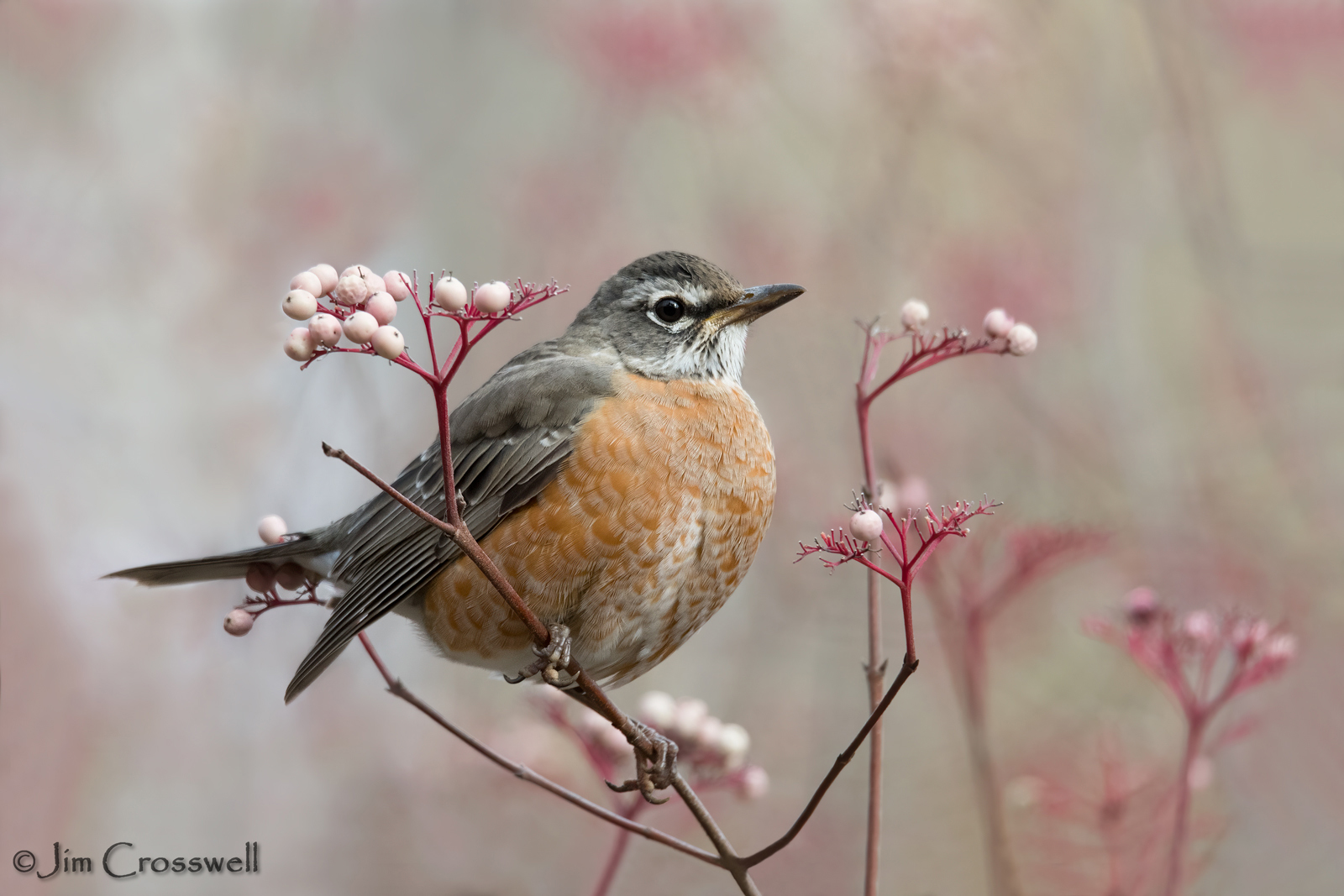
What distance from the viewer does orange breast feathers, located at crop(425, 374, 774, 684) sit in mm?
3057

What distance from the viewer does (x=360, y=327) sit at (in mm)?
1981

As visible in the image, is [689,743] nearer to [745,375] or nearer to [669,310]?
[669,310]

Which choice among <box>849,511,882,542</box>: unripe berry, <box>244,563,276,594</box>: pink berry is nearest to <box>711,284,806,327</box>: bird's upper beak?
<box>849,511,882,542</box>: unripe berry

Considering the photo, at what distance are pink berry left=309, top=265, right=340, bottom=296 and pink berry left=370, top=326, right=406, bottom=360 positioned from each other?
23cm

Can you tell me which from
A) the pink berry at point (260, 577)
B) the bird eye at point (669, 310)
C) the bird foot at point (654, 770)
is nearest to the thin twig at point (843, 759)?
the bird foot at point (654, 770)

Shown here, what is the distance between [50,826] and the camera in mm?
3904

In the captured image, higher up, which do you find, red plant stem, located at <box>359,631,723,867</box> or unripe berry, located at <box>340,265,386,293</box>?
unripe berry, located at <box>340,265,386,293</box>

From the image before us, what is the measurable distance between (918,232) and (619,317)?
2.94m

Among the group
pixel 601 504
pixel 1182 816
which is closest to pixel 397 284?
pixel 601 504

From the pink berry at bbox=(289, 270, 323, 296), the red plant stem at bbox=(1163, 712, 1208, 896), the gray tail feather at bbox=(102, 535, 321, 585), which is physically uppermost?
the gray tail feather at bbox=(102, 535, 321, 585)

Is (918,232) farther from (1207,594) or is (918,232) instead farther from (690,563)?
(690,563)

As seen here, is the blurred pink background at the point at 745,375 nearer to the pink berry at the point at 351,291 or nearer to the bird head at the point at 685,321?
the bird head at the point at 685,321

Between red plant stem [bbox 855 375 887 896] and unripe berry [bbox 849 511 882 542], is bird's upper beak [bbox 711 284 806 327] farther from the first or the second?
unripe berry [bbox 849 511 882 542]
